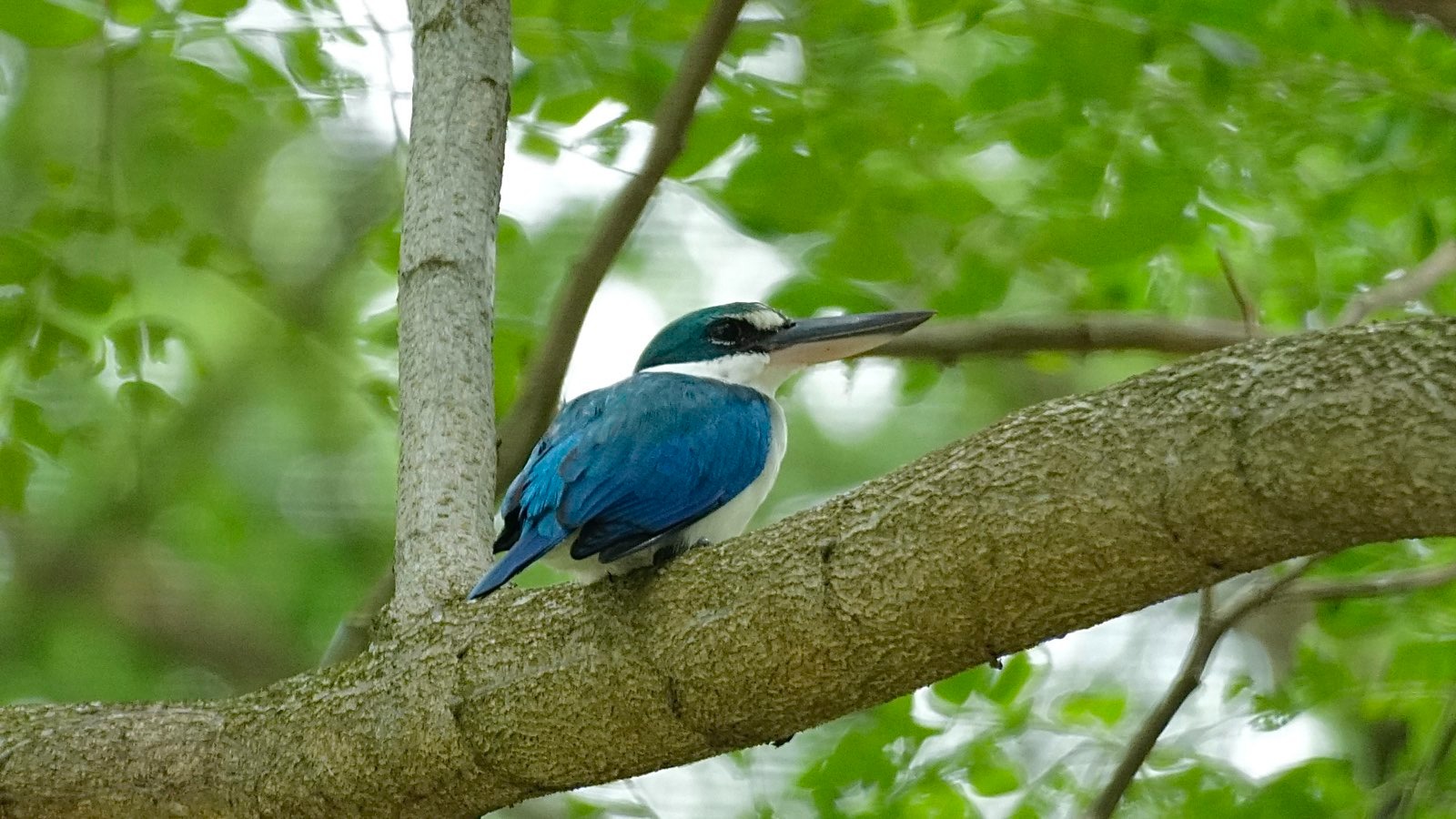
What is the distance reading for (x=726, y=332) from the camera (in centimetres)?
374

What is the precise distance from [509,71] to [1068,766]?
7.23 ft

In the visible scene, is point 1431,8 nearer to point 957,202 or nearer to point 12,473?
point 957,202

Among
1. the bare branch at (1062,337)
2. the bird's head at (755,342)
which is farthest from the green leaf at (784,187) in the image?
the bare branch at (1062,337)

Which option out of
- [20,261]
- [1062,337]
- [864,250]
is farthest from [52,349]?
[1062,337]

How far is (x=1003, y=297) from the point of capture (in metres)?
3.88

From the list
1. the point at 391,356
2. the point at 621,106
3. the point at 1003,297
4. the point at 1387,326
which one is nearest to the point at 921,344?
the point at 1003,297

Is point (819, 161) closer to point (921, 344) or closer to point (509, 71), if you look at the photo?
point (921, 344)

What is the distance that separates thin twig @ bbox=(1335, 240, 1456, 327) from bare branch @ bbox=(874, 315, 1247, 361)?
0.95ft

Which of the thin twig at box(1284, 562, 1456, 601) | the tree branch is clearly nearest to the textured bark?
the tree branch

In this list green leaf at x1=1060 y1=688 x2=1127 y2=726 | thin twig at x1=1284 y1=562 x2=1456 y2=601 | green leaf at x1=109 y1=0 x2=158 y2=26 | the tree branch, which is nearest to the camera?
the tree branch

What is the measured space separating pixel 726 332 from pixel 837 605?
1.72 meters

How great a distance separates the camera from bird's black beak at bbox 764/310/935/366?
3266 mm

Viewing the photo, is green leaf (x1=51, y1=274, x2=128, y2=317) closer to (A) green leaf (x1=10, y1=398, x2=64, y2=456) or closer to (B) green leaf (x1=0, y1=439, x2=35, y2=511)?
(A) green leaf (x1=10, y1=398, x2=64, y2=456)

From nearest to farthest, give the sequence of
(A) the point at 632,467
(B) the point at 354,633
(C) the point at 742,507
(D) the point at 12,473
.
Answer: (A) the point at 632,467
(C) the point at 742,507
(B) the point at 354,633
(D) the point at 12,473
